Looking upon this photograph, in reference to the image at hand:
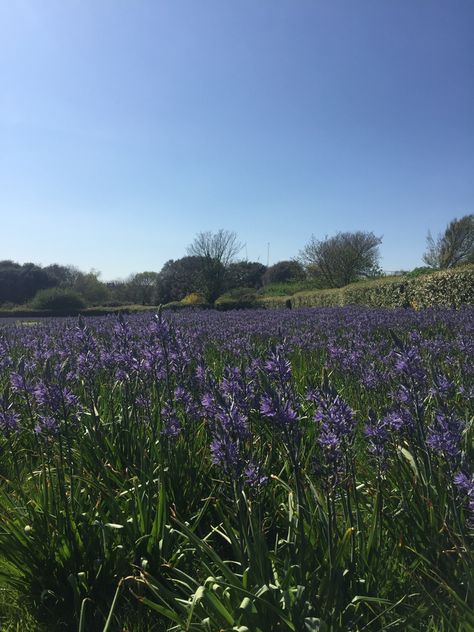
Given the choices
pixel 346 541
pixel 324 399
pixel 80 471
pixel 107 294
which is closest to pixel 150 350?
pixel 80 471

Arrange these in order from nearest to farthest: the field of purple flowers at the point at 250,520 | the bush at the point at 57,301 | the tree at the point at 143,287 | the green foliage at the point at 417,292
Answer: the field of purple flowers at the point at 250,520
the green foliage at the point at 417,292
the bush at the point at 57,301
the tree at the point at 143,287

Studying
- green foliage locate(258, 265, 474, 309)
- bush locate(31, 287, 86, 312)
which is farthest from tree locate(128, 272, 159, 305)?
green foliage locate(258, 265, 474, 309)

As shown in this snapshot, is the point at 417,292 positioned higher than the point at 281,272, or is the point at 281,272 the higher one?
the point at 281,272

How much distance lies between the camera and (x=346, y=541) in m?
1.99

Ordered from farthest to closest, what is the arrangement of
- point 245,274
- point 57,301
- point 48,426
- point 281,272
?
point 281,272
point 245,274
point 57,301
point 48,426

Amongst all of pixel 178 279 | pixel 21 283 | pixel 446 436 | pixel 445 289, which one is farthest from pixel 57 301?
pixel 446 436

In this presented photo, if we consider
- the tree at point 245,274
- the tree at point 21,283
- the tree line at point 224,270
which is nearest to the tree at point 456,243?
the tree line at point 224,270

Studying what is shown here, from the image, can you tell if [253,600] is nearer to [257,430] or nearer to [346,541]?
[346,541]

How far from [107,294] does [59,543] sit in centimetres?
5856

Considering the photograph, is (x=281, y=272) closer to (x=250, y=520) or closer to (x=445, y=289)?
(x=445, y=289)

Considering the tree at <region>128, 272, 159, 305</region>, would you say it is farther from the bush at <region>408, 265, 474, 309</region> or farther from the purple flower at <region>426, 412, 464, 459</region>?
the purple flower at <region>426, 412, 464, 459</region>

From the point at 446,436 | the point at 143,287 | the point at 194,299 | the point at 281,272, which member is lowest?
the point at 446,436

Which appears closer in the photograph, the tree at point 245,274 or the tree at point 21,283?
the tree at point 245,274

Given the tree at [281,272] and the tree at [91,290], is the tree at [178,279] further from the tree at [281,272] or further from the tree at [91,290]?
the tree at [281,272]
